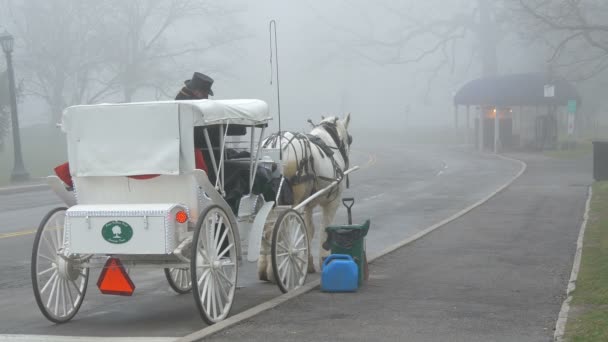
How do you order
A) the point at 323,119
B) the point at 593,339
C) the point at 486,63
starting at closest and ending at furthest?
the point at 593,339 < the point at 323,119 < the point at 486,63

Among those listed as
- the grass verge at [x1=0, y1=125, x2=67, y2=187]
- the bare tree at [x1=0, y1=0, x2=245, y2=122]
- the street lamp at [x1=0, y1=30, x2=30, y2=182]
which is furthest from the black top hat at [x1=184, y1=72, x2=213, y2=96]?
the bare tree at [x1=0, y1=0, x2=245, y2=122]

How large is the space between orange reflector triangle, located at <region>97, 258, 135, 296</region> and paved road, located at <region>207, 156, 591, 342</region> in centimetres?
113

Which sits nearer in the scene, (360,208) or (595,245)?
(595,245)

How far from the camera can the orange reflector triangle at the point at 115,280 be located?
826 centimetres

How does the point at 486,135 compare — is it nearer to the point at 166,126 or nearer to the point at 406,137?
the point at 406,137

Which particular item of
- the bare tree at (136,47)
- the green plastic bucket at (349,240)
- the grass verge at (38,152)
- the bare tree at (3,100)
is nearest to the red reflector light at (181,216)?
the green plastic bucket at (349,240)

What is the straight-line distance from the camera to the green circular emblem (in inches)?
321

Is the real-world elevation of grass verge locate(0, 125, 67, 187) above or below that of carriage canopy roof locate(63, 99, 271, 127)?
below

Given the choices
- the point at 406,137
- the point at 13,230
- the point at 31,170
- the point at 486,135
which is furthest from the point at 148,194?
the point at 406,137

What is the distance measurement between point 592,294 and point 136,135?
495 centimetres

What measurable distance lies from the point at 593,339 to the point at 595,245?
6.50m

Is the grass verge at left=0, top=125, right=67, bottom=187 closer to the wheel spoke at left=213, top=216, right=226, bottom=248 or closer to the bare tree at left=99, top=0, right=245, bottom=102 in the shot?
the bare tree at left=99, top=0, right=245, bottom=102

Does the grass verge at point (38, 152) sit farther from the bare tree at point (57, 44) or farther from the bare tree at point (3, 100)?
the bare tree at point (57, 44)

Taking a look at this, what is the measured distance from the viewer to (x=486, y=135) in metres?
52.9
